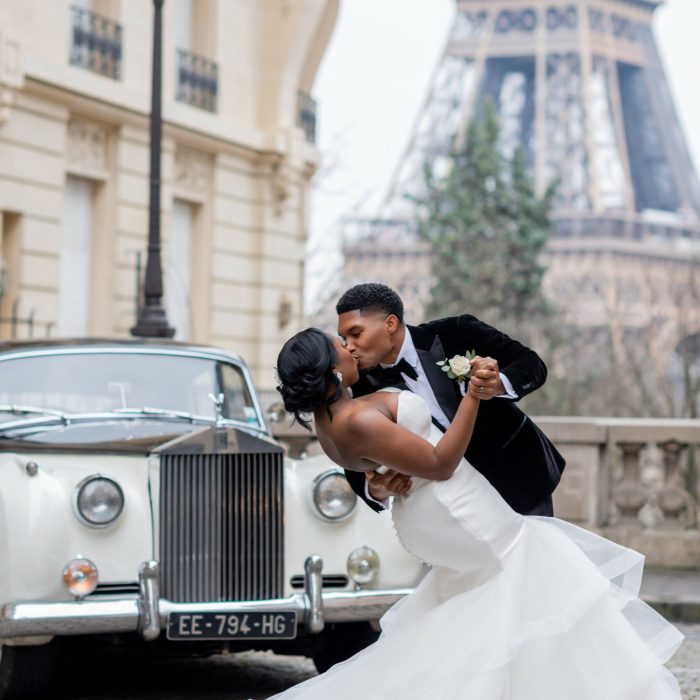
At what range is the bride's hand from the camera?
4.34 m

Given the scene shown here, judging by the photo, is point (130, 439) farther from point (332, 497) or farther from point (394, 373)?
point (394, 373)

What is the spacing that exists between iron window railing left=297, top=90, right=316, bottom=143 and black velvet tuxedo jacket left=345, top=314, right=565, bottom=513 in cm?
2057

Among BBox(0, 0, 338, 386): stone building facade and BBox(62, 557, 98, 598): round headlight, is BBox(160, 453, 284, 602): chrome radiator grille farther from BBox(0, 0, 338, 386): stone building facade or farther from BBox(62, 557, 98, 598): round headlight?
BBox(0, 0, 338, 386): stone building facade

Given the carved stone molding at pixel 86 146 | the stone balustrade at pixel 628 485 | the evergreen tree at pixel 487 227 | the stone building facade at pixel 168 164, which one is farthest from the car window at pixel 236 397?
the evergreen tree at pixel 487 227

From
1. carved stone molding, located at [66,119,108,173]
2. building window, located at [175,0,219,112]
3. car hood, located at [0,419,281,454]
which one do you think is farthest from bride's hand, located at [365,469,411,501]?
building window, located at [175,0,219,112]

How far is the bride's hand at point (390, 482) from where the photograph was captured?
4336 millimetres

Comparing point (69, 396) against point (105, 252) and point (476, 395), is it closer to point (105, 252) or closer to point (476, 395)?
point (476, 395)

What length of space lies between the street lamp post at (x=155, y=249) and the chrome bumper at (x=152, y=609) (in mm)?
7622

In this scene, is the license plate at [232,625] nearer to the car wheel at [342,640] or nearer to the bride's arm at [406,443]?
the car wheel at [342,640]

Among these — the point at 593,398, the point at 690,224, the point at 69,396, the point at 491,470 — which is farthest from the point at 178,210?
the point at 690,224

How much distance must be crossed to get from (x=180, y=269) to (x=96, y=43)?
3801mm

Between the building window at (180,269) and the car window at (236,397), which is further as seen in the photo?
the building window at (180,269)

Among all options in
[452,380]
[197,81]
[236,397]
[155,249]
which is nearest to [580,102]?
[197,81]

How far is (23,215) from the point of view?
17812 mm
